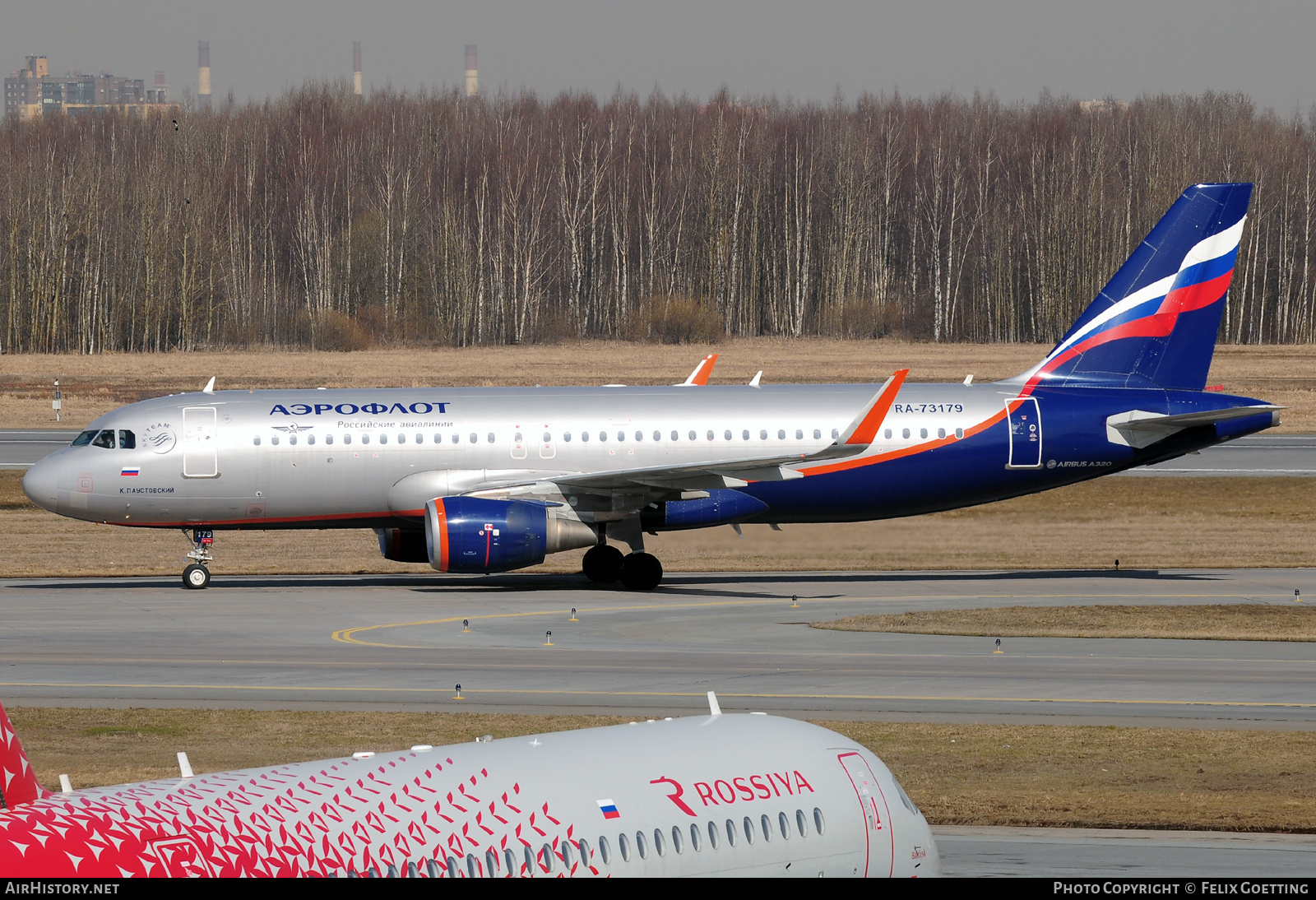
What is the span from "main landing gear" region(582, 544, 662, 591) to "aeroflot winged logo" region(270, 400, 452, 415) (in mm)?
5024

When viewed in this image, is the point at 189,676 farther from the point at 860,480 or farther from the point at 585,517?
the point at 860,480

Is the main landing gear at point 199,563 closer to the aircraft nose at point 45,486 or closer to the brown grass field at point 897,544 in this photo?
the aircraft nose at point 45,486

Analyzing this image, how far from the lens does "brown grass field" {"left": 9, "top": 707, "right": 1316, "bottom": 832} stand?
18672mm

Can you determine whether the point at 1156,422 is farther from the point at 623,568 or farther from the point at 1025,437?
the point at 623,568

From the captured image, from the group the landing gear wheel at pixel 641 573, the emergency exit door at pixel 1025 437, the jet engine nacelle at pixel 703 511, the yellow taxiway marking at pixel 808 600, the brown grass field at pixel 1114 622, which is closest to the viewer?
the brown grass field at pixel 1114 622

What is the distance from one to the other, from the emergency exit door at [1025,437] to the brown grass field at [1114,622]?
5256 millimetres

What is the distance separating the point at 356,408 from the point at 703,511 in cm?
859

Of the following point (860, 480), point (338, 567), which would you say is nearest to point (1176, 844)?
point (860, 480)

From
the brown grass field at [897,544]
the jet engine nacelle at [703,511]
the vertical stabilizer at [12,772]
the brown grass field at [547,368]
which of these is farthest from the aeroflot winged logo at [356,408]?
the brown grass field at [547,368]

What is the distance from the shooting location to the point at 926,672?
2723cm

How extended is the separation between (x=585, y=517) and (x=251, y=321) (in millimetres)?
101825

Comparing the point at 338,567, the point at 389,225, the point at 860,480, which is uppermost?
the point at 389,225

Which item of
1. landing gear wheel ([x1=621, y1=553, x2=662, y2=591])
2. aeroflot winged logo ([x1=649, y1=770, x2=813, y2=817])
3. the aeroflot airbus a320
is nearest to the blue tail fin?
the aeroflot airbus a320

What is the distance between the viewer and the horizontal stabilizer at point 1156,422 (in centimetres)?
3812
